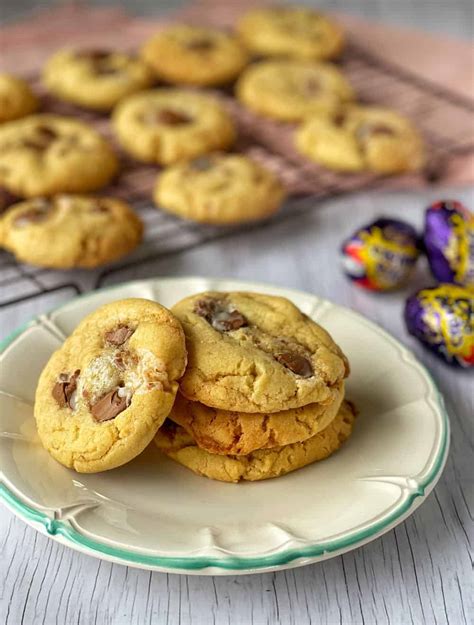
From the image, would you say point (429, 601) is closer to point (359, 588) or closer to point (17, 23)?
point (359, 588)

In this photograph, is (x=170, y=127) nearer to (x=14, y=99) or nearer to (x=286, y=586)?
(x=14, y=99)

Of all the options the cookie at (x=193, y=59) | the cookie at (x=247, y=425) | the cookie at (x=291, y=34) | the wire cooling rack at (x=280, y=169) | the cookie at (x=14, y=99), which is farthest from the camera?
the cookie at (x=291, y=34)

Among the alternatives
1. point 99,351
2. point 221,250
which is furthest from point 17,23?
point 99,351

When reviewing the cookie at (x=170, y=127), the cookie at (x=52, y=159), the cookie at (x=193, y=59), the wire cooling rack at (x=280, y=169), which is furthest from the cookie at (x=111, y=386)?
the cookie at (x=193, y=59)

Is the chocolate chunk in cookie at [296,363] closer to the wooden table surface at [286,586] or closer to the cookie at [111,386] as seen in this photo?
the cookie at [111,386]

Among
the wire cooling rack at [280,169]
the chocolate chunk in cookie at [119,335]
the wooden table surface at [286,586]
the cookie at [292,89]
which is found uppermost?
the chocolate chunk in cookie at [119,335]

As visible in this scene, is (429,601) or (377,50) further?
(377,50)

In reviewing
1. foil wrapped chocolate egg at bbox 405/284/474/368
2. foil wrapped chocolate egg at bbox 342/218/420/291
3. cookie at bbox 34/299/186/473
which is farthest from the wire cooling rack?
foil wrapped chocolate egg at bbox 405/284/474/368

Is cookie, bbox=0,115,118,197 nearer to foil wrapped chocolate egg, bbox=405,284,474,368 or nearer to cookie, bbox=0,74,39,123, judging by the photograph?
cookie, bbox=0,74,39,123
